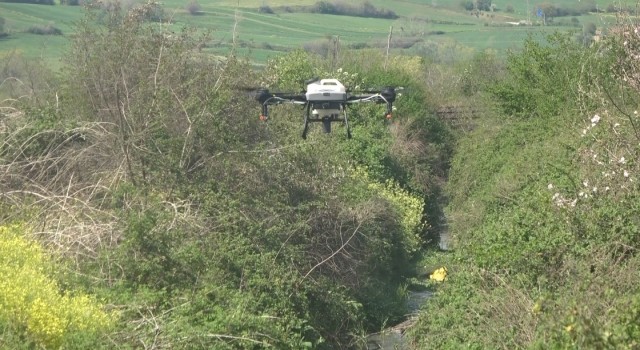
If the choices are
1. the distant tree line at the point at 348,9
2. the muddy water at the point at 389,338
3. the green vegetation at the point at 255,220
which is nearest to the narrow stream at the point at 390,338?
the muddy water at the point at 389,338

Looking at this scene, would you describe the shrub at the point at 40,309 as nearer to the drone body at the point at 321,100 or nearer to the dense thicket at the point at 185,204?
the dense thicket at the point at 185,204

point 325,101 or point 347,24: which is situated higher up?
point 325,101

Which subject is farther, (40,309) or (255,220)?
(255,220)

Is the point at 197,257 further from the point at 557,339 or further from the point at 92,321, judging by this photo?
the point at 557,339

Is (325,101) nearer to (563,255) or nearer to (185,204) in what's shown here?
(185,204)

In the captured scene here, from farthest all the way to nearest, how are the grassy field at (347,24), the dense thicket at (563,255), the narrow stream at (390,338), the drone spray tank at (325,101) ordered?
the grassy field at (347,24) → the narrow stream at (390,338) → the drone spray tank at (325,101) → the dense thicket at (563,255)

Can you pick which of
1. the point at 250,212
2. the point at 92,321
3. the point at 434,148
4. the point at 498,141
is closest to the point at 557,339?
the point at 92,321

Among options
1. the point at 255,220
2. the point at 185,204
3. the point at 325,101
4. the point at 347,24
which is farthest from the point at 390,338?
the point at 347,24

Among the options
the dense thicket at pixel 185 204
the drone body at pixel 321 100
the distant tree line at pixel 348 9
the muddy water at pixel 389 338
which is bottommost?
the distant tree line at pixel 348 9
